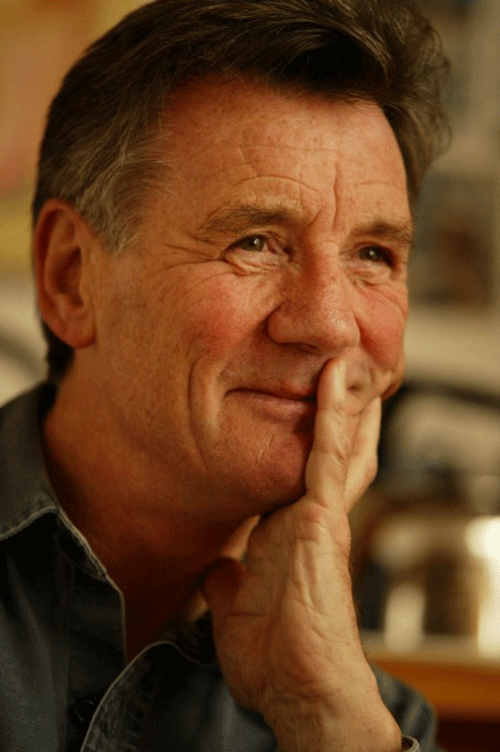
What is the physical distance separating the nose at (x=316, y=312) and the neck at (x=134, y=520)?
0.72 feet

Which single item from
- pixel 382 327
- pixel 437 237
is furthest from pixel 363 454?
pixel 437 237

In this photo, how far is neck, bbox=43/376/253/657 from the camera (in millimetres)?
1252

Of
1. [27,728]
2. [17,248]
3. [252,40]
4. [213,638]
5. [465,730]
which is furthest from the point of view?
[17,248]

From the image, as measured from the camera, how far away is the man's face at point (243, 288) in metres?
1.17

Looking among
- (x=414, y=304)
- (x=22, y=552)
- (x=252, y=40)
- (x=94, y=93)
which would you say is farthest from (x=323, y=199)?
(x=414, y=304)

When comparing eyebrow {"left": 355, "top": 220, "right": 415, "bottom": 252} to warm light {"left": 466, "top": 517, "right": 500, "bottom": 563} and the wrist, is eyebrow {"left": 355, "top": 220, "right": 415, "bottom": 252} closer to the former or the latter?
the wrist

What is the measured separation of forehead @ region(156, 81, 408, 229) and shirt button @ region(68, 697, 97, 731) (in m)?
0.57

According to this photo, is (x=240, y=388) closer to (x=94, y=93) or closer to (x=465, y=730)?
(x=94, y=93)

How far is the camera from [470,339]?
269cm

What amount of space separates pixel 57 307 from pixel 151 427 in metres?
0.22

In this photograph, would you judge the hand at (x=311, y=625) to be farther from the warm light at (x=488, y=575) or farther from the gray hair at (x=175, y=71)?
the warm light at (x=488, y=575)

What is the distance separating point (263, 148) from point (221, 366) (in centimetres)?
25

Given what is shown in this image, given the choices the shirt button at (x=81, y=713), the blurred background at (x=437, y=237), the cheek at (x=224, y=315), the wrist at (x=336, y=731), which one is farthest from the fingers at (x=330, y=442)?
the blurred background at (x=437, y=237)

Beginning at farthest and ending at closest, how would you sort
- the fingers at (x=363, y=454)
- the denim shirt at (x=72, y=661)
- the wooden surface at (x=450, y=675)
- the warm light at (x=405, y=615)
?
1. the warm light at (x=405, y=615)
2. the wooden surface at (x=450, y=675)
3. the fingers at (x=363, y=454)
4. the denim shirt at (x=72, y=661)
